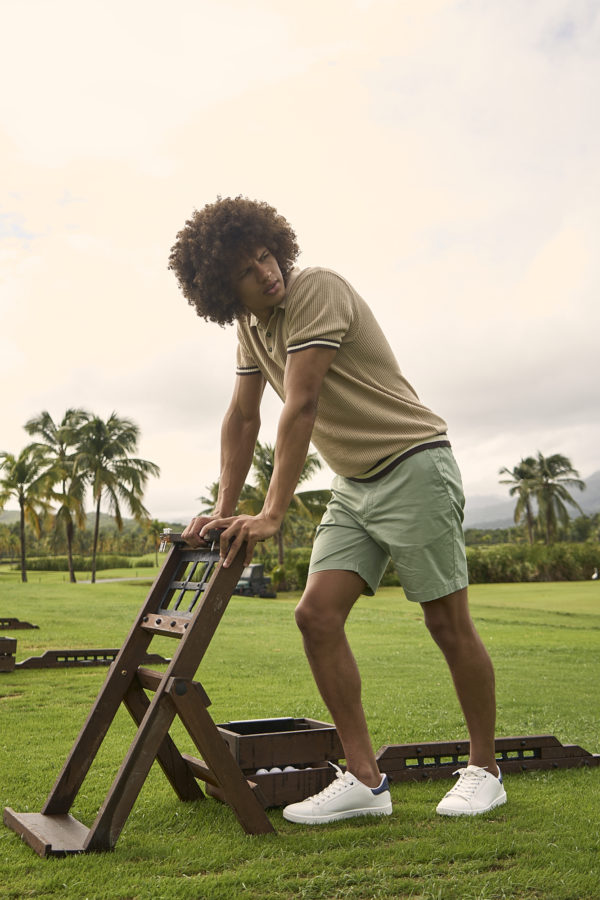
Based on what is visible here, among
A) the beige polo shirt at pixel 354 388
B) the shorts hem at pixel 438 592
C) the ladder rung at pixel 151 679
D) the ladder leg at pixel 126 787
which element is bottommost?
the ladder leg at pixel 126 787

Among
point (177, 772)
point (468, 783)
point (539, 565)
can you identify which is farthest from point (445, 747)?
point (539, 565)

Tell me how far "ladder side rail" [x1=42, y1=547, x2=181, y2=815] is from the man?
0.26m

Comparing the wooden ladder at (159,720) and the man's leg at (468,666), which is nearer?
the wooden ladder at (159,720)

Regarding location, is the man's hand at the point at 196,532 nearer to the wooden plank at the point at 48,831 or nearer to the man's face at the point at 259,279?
the man's face at the point at 259,279

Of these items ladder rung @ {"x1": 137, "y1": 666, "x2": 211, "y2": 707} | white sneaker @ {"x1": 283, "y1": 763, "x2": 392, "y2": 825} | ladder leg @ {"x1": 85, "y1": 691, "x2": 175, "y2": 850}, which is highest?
ladder rung @ {"x1": 137, "y1": 666, "x2": 211, "y2": 707}

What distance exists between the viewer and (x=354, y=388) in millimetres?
3176

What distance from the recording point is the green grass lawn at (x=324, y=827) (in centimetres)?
230

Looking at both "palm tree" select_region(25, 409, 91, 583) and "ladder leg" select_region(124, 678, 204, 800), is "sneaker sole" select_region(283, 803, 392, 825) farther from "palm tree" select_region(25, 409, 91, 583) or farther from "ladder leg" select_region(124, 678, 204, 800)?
"palm tree" select_region(25, 409, 91, 583)

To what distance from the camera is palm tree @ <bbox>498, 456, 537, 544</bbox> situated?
2753 inches

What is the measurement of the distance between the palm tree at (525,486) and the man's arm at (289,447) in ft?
222

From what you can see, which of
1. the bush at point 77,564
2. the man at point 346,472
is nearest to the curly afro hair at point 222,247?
the man at point 346,472

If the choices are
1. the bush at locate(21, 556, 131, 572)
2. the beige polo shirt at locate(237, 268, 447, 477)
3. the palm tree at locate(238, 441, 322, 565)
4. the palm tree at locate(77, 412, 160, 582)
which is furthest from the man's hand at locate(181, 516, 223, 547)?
the bush at locate(21, 556, 131, 572)

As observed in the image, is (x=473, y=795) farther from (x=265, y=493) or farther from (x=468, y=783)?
(x=265, y=493)

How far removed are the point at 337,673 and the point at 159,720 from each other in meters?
0.68
